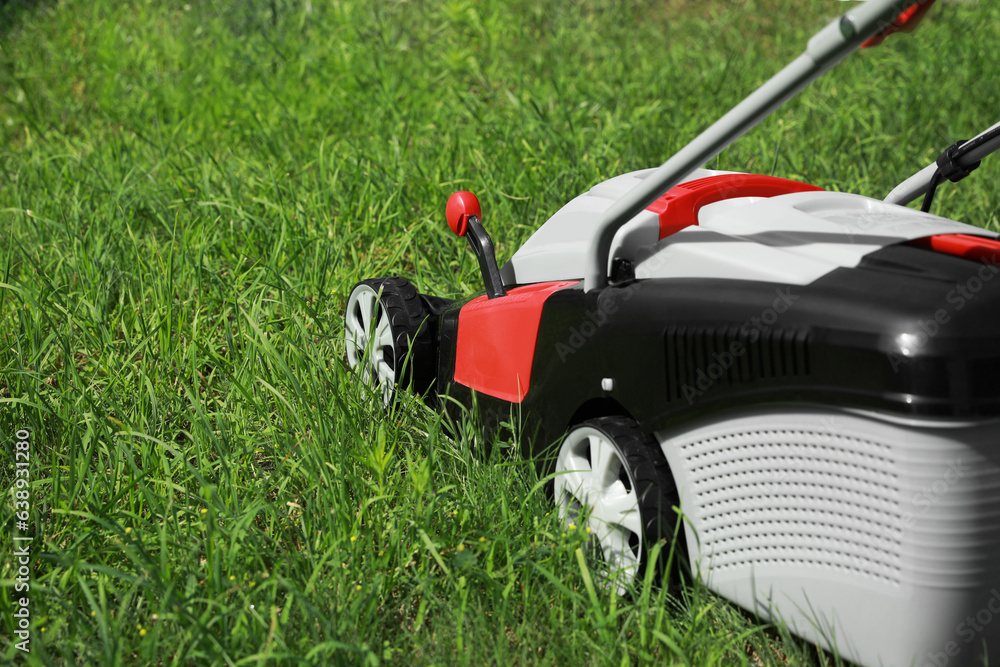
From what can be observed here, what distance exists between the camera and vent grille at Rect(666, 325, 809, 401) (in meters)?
1.22

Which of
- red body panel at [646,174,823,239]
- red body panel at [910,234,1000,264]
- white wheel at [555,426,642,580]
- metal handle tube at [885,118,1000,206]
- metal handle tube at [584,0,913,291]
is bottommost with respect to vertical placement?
white wheel at [555,426,642,580]

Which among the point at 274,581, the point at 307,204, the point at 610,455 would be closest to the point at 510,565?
the point at 610,455

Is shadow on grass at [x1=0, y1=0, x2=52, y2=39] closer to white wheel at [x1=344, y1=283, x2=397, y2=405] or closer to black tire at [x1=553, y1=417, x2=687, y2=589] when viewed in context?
white wheel at [x1=344, y1=283, x2=397, y2=405]

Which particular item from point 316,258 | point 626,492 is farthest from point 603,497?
point 316,258

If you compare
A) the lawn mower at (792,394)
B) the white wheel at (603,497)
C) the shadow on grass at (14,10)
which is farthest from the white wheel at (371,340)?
the shadow on grass at (14,10)

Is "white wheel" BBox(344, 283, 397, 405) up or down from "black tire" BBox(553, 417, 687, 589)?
up

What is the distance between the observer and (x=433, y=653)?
1.43 metres

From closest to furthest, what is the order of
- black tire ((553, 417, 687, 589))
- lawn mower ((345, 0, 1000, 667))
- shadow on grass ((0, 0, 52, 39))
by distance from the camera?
lawn mower ((345, 0, 1000, 667)) < black tire ((553, 417, 687, 589)) < shadow on grass ((0, 0, 52, 39))

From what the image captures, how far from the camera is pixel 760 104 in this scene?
1.24 meters

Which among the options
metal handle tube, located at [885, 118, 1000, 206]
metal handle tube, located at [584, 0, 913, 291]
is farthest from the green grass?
metal handle tube, located at [885, 118, 1000, 206]

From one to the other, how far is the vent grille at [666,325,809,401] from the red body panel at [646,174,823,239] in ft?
1.02

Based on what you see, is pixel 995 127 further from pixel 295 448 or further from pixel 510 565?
pixel 295 448

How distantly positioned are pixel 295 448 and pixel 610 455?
755mm

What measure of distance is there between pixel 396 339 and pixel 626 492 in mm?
845
